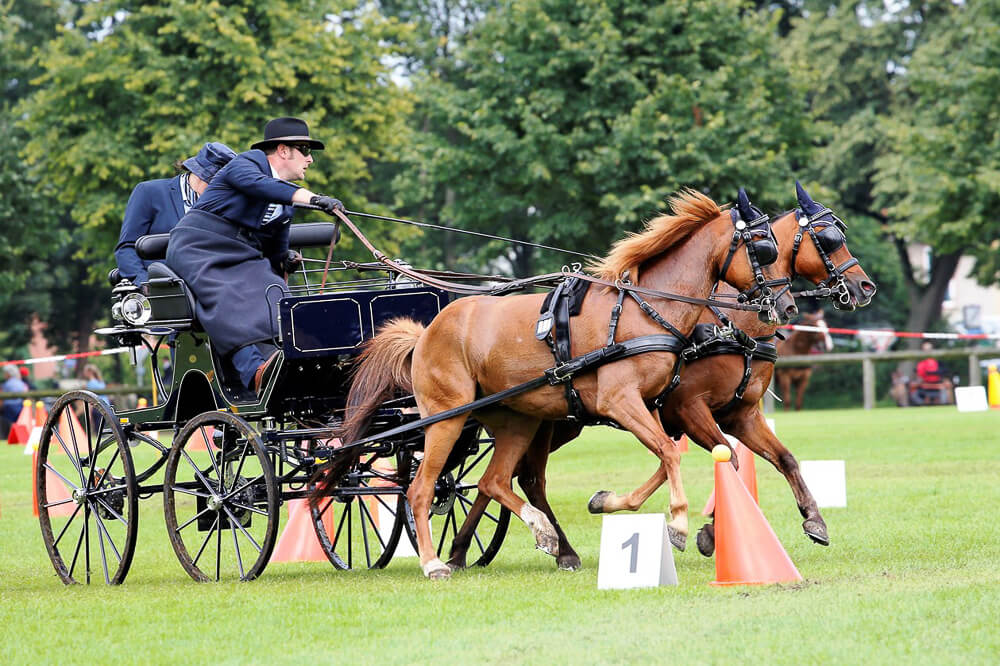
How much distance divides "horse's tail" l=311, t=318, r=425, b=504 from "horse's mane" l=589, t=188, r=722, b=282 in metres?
1.24

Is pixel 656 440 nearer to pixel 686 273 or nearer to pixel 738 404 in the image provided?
pixel 686 273

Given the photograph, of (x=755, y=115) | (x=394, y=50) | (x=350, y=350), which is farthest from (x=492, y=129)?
(x=350, y=350)

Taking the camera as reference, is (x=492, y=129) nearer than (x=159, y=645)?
No

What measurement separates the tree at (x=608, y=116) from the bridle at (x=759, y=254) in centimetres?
2154

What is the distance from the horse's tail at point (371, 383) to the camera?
348 inches

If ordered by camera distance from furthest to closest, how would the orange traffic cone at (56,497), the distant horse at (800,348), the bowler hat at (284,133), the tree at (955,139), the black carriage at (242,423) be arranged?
1. the distant horse at (800,348)
2. the tree at (955,139)
3. the orange traffic cone at (56,497)
4. the bowler hat at (284,133)
5. the black carriage at (242,423)

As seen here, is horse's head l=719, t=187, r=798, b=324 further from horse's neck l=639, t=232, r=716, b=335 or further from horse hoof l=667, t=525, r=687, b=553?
horse hoof l=667, t=525, r=687, b=553

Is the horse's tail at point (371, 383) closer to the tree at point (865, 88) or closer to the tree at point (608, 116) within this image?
the tree at point (608, 116)

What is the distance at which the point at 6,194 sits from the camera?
103ft

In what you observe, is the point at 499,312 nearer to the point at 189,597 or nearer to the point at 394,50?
the point at 189,597

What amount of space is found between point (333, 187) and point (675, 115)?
23.5 feet

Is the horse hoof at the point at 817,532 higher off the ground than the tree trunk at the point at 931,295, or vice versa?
the tree trunk at the point at 931,295

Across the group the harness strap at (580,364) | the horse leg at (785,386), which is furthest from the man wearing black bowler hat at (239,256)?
the horse leg at (785,386)

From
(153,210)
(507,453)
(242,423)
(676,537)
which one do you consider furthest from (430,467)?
(153,210)
